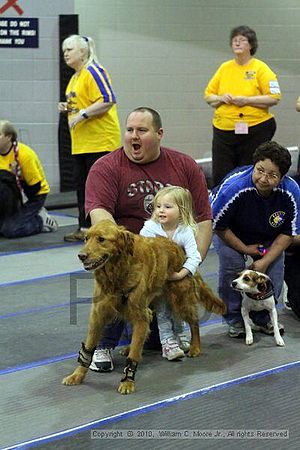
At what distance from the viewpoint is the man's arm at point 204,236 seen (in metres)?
4.23

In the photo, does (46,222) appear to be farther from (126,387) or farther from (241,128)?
(126,387)

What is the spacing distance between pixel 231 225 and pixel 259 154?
1.52 feet

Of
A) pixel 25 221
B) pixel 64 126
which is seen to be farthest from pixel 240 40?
pixel 64 126

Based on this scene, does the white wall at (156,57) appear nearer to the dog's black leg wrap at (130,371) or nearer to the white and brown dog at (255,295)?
the white and brown dog at (255,295)

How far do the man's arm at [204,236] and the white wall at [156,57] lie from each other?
5.79 metres

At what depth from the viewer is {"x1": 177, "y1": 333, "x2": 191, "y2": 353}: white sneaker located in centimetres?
432

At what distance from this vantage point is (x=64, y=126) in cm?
968

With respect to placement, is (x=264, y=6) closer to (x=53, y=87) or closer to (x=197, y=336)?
(x=53, y=87)

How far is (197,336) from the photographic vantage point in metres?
4.27

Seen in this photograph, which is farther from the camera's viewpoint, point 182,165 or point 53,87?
point 53,87

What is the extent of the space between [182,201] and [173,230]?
0.53 ft

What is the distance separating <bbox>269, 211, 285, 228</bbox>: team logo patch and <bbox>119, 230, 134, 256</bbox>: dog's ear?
111 centimetres

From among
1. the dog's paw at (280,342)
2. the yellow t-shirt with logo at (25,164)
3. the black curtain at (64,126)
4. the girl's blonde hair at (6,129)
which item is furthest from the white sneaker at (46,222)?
the dog's paw at (280,342)

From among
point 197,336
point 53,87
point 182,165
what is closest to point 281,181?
point 182,165
